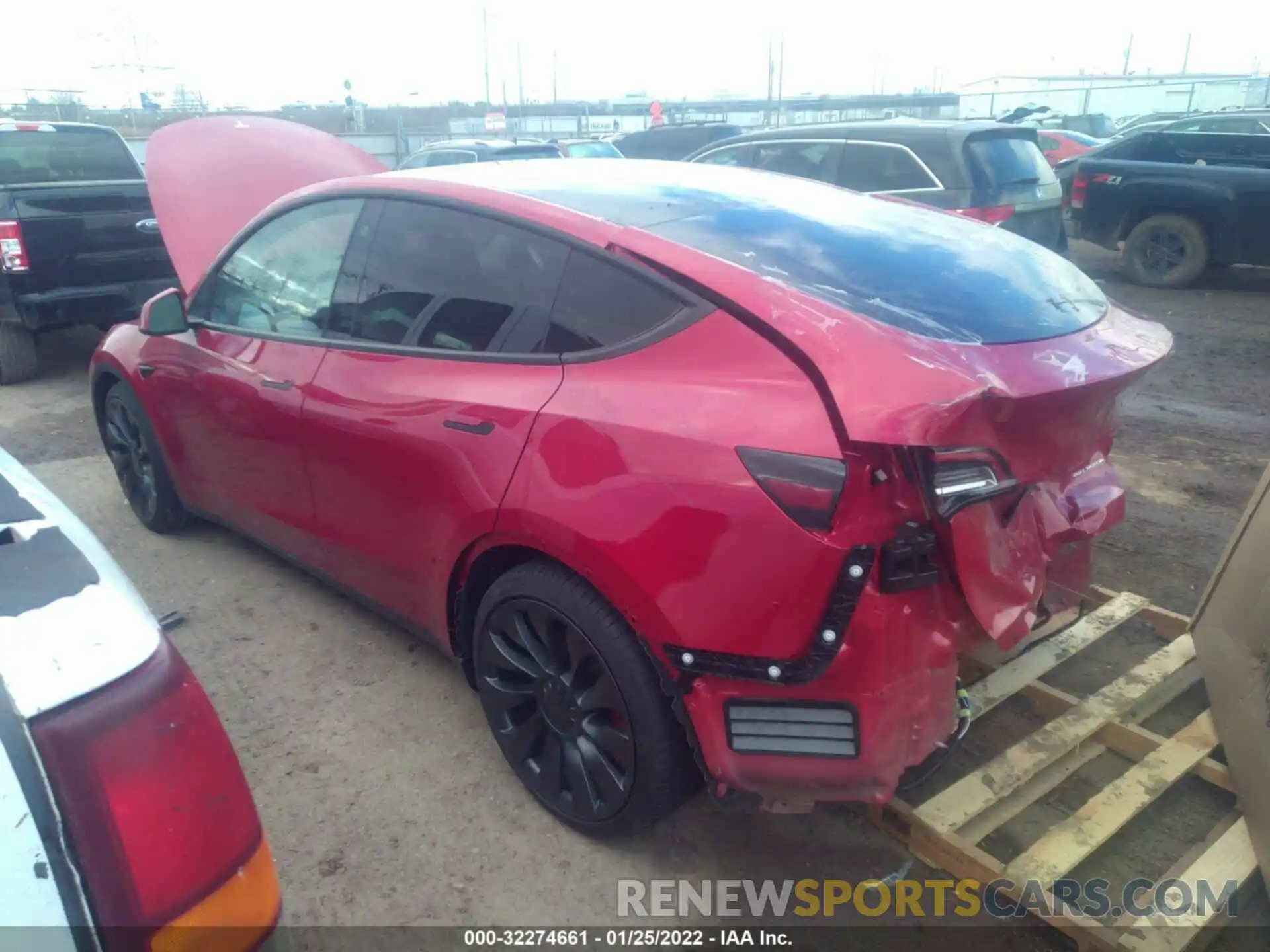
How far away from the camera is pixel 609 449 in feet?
6.66

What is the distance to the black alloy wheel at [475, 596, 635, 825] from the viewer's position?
7.20 feet

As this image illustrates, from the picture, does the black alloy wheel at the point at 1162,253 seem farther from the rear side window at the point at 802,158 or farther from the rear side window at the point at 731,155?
the rear side window at the point at 731,155

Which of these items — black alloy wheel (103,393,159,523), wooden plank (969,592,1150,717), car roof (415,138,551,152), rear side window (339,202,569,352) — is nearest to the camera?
rear side window (339,202,569,352)

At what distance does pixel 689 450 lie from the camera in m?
1.90

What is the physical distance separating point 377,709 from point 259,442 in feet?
3.33

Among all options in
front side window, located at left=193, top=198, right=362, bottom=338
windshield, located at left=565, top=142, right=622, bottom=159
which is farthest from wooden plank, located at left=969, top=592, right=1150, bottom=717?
windshield, located at left=565, top=142, right=622, bottom=159

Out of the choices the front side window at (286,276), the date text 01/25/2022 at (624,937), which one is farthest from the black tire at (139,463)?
the date text 01/25/2022 at (624,937)

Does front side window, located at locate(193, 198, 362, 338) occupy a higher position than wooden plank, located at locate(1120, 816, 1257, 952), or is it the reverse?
front side window, located at locate(193, 198, 362, 338)

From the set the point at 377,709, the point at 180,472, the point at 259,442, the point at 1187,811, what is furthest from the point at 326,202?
the point at 1187,811

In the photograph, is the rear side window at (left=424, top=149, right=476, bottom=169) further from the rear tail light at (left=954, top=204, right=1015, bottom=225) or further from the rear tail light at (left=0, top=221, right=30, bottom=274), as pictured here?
the rear tail light at (left=954, top=204, right=1015, bottom=225)

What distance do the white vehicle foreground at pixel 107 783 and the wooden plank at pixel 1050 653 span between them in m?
1.95

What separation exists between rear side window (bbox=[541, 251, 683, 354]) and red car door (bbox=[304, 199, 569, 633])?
5 centimetres

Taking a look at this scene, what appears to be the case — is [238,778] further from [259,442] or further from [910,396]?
[259,442]

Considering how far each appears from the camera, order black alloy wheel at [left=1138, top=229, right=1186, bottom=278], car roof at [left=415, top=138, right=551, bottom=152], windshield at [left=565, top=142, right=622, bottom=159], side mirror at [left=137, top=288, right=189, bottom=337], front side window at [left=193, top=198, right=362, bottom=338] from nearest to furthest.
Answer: front side window at [left=193, top=198, right=362, bottom=338]
side mirror at [left=137, top=288, right=189, bottom=337]
black alloy wheel at [left=1138, top=229, right=1186, bottom=278]
car roof at [left=415, top=138, right=551, bottom=152]
windshield at [left=565, top=142, right=622, bottom=159]
